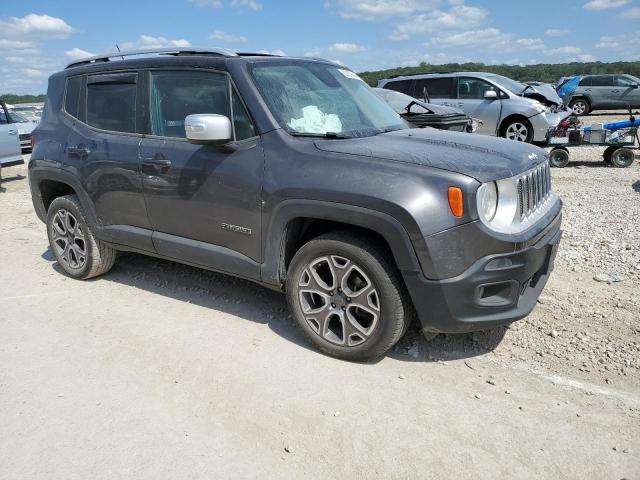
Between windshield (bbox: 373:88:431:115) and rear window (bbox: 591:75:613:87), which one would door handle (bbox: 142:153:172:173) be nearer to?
windshield (bbox: 373:88:431:115)

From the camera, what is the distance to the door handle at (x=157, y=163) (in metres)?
3.96

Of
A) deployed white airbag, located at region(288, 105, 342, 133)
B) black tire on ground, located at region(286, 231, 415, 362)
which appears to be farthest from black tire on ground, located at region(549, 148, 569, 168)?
black tire on ground, located at region(286, 231, 415, 362)

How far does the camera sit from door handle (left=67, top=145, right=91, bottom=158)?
4.56 meters

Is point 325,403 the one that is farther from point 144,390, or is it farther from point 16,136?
point 16,136

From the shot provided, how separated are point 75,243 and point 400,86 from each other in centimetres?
1028

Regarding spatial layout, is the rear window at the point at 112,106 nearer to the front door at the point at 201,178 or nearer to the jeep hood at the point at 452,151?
the front door at the point at 201,178

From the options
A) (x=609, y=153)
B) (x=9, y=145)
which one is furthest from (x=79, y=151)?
(x=609, y=153)

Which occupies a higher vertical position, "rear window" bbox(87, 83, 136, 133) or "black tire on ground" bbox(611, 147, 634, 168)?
"rear window" bbox(87, 83, 136, 133)

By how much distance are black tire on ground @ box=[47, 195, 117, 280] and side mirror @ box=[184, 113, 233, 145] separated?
6.36 feet

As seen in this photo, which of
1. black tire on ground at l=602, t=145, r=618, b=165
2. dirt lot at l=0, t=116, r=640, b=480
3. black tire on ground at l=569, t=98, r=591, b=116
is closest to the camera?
dirt lot at l=0, t=116, r=640, b=480

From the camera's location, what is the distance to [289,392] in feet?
10.3

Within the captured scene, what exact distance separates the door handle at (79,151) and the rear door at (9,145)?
29.0ft

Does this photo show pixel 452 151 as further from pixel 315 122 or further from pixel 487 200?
pixel 315 122

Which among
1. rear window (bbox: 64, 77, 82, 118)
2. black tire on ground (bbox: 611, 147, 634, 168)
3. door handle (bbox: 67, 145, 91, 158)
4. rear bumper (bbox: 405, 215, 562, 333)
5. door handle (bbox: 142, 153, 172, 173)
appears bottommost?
black tire on ground (bbox: 611, 147, 634, 168)
